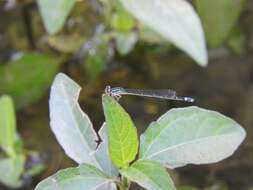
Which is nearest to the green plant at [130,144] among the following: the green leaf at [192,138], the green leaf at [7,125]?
the green leaf at [192,138]

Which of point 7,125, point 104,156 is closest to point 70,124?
point 104,156

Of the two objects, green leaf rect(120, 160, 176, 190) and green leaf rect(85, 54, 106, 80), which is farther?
green leaf rect(85, 54, 106, 80)

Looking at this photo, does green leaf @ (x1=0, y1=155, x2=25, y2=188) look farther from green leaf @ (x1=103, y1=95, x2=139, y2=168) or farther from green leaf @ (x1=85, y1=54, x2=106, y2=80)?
green leaf @ (x1=103, y1=95, x2=139, y2=168)

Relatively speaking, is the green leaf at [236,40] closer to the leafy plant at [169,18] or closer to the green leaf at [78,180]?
the leafy plant at [169,18]

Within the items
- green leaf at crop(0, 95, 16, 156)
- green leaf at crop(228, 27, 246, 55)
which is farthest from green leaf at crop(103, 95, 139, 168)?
green leaf at crop(228, 27, 246, 55)

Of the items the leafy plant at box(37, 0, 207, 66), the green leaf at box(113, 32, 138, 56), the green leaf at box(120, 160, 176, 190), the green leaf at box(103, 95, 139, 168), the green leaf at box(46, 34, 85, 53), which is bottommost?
the green leaf at box(46, 34, 85, 53)

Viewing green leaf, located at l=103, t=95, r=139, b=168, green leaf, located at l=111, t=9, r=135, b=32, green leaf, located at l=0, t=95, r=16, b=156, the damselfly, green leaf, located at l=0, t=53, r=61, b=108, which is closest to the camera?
green leaf, located at l=103, t=95, r=139, b=168

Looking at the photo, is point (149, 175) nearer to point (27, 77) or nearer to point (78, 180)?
point (78, 180)
